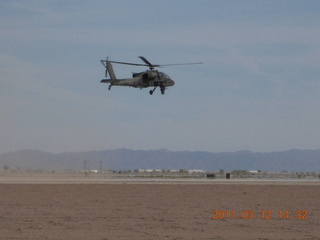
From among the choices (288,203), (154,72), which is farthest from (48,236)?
(154,72)

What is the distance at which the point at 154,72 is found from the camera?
71625 millimetres

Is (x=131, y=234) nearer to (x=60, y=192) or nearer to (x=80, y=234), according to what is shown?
(x=80, y=234)

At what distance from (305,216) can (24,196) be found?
2422 cm

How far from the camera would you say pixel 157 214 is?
41.0 meters
